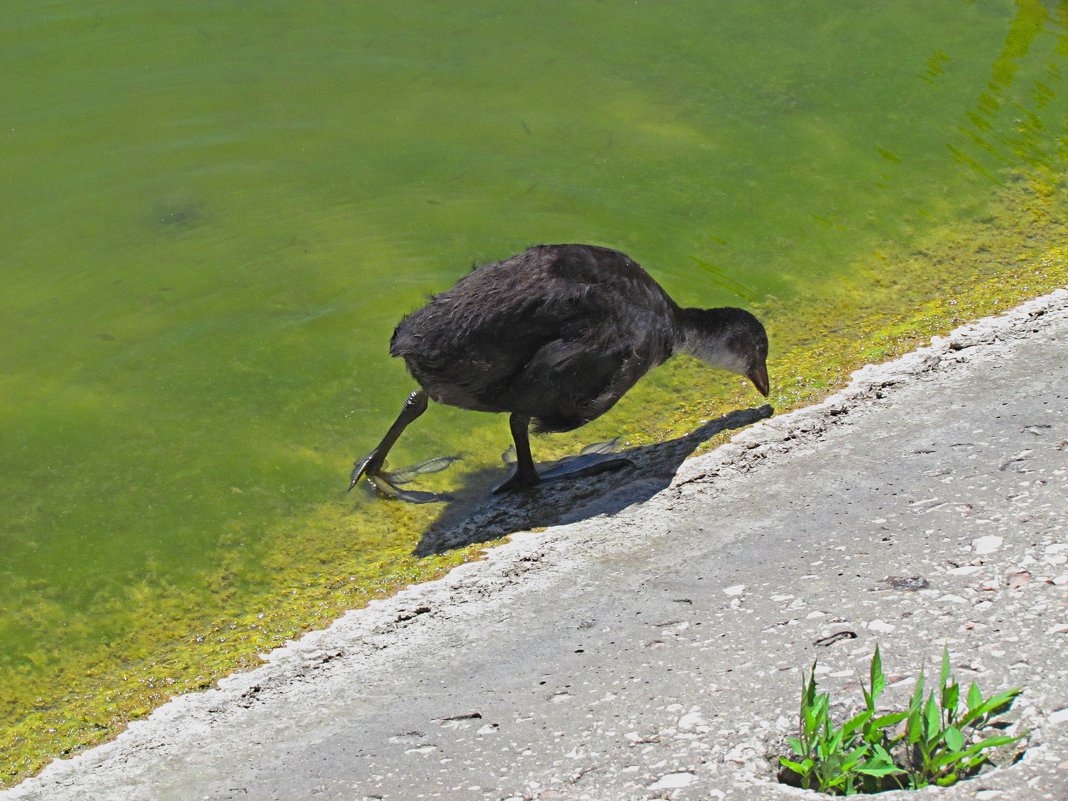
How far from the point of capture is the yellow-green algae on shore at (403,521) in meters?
5.64

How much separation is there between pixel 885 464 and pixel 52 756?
3894 millimetres

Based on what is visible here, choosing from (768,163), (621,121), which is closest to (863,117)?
(768,163)

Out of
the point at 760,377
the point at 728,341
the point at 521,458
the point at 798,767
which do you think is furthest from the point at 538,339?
the point at 798,767

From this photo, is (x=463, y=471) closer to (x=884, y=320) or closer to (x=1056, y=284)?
(x=884, y=320)

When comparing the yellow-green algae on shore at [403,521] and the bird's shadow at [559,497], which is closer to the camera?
the yellow-green algae on shore at [403,521]

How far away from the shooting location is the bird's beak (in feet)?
24.5

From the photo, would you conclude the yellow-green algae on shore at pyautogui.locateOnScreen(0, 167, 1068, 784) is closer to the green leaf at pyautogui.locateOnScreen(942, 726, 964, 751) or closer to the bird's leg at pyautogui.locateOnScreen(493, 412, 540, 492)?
the bird's leg at pyautogui.locateOnScreen(493, 412, 540, 492)

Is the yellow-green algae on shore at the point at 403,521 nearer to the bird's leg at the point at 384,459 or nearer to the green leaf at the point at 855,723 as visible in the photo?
the bird's leg at the point at 384,459

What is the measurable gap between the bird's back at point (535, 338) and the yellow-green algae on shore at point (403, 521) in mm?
826

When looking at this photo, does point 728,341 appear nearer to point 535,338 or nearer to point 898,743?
point 535,338

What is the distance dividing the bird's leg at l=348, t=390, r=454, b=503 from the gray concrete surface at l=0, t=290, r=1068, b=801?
104cm

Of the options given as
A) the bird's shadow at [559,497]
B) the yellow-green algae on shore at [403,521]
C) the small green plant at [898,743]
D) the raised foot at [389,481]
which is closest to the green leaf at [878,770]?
the small green plant at [898,743]

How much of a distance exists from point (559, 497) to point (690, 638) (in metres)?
1.92

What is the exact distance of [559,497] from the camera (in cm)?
683
